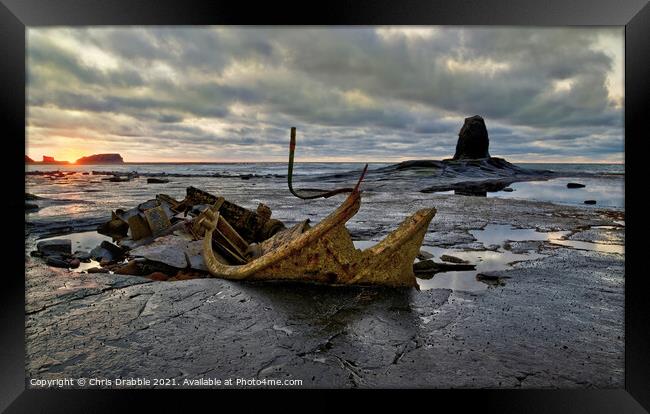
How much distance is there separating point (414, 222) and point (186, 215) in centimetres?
558

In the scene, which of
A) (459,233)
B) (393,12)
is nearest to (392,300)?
(393,12)

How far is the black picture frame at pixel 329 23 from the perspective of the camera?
257cm

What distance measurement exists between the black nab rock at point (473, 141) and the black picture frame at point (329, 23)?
3358cm

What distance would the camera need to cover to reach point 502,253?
650 centimetres

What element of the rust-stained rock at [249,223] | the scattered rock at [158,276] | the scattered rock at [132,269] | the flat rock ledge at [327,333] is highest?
the rust-stained rock at [249,223]

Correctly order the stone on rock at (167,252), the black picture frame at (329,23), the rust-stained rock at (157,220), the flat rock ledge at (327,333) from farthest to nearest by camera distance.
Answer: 1. the rust-stained rock at (157,220)
2. the stone on rock at (167,252)
3. the flat rock ledge at (327,333)
4. the black picture frame at (329,23)

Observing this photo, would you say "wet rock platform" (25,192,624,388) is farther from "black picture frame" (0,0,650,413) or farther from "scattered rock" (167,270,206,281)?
"scattered rock" (167,270,206,281)

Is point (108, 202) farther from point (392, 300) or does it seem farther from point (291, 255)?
point (392, 300)

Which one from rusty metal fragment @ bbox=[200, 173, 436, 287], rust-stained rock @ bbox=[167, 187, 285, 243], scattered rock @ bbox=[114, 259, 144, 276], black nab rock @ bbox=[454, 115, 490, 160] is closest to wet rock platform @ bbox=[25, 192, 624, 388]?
rusty metal fragment @ bbox=[200, 173, 436, 287]

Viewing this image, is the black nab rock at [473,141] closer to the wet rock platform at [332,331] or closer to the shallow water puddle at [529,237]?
the shallow water puddle at [529,237]

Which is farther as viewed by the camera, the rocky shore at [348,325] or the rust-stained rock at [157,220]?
the rust-stained rock at [157,220]

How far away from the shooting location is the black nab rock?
34250 millimetres

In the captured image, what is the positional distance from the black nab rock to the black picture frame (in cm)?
3358

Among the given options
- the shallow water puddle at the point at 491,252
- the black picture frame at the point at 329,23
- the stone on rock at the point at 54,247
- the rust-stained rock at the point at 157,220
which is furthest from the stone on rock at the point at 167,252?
the shallow water puddle at the point at 491,252
